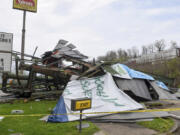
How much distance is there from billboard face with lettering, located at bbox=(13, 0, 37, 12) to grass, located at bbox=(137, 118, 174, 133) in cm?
1919

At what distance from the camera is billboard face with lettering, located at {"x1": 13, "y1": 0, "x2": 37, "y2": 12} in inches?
755

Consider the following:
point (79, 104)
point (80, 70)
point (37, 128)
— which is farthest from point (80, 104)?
point (80, 70)

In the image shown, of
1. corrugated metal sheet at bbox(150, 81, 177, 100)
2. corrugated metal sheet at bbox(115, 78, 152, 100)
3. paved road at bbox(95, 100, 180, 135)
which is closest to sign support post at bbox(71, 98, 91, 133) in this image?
paved road at bbox(95, 100, 180, 135)

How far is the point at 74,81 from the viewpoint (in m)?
9.00

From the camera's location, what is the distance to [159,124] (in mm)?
5930

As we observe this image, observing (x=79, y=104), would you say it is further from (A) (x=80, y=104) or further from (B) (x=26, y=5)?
(B) (x=26, y=5)

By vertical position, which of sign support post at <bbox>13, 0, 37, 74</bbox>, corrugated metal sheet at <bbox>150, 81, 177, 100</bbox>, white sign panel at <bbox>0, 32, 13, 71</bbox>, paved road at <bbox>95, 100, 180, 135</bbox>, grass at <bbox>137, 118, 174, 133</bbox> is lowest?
paved road at <bbox>95, 100, 180, 135</bbox>

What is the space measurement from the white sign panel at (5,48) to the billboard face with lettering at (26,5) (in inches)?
687

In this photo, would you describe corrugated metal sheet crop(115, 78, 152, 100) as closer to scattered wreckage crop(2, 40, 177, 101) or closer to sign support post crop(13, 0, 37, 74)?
scattered wreckage crop(2, 40, 177, 101)

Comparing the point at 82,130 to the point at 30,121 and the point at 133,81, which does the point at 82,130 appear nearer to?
the point at 30,121

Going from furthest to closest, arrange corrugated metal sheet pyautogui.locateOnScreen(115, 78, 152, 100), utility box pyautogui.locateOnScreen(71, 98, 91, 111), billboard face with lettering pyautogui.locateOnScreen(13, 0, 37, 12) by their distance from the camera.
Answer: billboard face with lettering pyautogui.locateOnScreen(13, 0, 37, 12) → corrugated metal sheet pyautogui.locateOnScreen(115, 78, 152, 100) → utility box pyautogui.locateOnScreen(71, 98, 91, 111)

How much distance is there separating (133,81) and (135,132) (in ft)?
17.5

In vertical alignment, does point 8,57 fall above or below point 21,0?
below

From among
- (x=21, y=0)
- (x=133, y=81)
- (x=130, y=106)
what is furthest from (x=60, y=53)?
(x=21, y=0)
